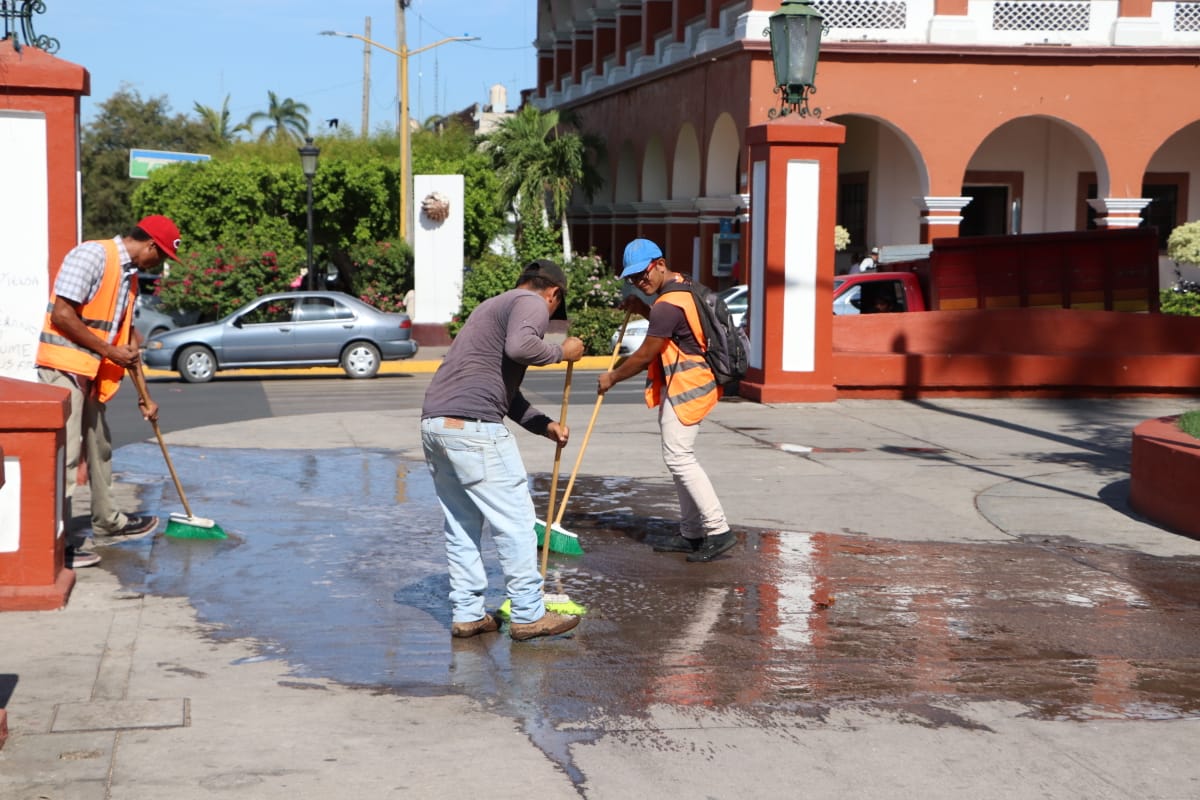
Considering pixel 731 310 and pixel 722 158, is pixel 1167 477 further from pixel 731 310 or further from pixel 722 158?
pixel 722 158

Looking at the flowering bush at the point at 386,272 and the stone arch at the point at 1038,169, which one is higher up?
the stone arch at the point at 1038,169

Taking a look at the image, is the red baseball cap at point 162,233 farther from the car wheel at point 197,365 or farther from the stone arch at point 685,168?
the stone arch at point 685,168

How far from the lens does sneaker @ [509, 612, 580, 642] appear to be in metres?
6.32

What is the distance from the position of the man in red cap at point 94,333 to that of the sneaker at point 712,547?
9.94 ft

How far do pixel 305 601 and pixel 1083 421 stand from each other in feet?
30.6

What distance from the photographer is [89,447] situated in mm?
8094

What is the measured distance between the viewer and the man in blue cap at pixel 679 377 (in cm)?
791

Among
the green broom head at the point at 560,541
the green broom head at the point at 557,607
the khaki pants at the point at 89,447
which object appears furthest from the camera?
the green broom head at the point at 560,541

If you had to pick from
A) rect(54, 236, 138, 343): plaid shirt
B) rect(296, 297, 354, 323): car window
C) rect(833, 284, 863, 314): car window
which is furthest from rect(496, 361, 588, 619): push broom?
rect(296, 297, 354, 323): car window

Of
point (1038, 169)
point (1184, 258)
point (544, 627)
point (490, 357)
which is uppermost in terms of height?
point (1038, 169)

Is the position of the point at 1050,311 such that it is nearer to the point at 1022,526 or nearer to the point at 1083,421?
the point at 1083,421

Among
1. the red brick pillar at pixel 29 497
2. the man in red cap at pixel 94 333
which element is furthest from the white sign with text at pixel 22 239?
the red brick pillar at pixel 29 497

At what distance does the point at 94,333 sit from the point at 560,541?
8.61 ft

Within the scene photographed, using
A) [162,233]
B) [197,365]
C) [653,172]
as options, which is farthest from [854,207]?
[162,233]
